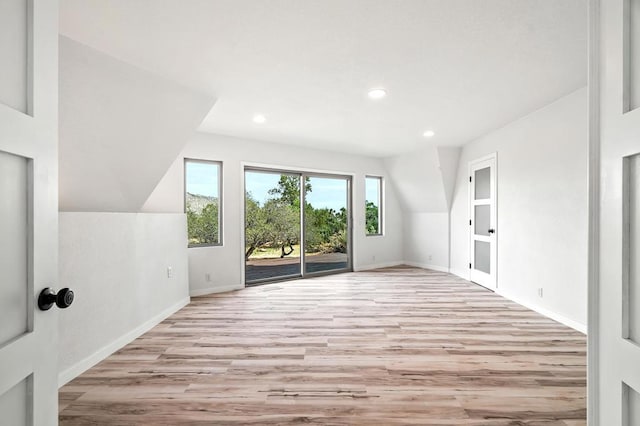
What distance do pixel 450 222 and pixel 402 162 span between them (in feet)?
4.97

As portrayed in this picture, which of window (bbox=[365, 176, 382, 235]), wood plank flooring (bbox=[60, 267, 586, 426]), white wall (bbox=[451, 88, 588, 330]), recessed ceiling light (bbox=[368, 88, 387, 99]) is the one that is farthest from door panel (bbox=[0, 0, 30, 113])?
window (bbox=[365, 176, 382, 235])

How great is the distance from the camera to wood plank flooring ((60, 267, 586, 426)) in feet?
6.15

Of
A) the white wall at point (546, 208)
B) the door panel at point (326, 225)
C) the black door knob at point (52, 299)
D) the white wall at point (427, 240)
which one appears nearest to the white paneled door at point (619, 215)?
the black door knob at point (52, 299)

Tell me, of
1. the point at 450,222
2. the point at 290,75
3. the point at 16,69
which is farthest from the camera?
the point at 450,222

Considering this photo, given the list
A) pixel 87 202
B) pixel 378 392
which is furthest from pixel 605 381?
pixel 87 202

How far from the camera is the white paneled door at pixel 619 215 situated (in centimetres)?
76

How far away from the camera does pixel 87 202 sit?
2.93 metres

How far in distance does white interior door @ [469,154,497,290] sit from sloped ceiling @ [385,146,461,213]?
48cm

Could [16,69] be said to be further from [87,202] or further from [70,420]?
[87,202]

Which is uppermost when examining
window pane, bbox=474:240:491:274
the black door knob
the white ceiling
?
the white ceiling

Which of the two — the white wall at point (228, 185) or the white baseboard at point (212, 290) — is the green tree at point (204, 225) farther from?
the white baseboard at point (212, 290)

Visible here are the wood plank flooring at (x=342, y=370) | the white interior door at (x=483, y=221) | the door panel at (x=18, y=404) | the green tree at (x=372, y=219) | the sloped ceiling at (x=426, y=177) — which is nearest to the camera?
the door panel at (x=18, y=404)

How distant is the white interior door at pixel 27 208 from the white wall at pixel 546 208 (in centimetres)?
358

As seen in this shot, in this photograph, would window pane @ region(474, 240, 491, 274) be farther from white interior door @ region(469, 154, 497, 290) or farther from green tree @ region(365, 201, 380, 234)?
green tree @ region(365, 201, 380, 234)
